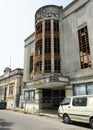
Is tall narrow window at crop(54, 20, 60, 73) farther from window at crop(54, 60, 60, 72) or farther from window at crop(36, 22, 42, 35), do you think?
window at crop(36, 22, 42, 35)

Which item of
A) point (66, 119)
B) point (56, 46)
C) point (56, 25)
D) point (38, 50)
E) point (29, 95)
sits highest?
point (56, 25)

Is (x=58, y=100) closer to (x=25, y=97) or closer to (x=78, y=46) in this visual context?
(x=25, y=97)

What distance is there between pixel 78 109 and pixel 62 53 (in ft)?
37.4

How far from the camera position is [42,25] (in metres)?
24.4

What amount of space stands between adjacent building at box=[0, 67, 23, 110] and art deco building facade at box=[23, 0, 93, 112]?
22.4 feet

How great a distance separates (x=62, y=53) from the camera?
22.9 metres

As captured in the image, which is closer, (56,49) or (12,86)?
(56,49)

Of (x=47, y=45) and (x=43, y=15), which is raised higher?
(x=43, y=15)

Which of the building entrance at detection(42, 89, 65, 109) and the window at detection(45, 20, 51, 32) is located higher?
the window at detection(45, 20, 51, 32)

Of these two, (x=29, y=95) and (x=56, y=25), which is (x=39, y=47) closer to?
(x=56, y=25)

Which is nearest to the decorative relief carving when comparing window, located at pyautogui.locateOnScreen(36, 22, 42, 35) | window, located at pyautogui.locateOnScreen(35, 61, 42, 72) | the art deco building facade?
the art deco building facade

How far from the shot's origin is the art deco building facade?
19.5 m

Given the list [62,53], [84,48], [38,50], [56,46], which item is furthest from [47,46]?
[84,48]

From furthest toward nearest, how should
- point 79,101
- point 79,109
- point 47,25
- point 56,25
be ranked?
point 47,25 < point 56,25 < point 79,101 < point 79,109
